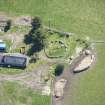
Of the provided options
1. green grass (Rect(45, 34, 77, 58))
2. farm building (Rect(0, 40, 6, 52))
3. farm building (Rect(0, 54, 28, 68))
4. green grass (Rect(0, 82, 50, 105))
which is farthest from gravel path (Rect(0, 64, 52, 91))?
farm building (Rect(0, 40, 6, 52))

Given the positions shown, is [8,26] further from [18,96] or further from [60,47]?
[18,96]

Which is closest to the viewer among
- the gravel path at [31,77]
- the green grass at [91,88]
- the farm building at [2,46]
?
the green grass at [91,88]

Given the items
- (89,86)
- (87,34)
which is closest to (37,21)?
(87,34)

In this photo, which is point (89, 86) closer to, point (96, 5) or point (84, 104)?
point (84, 104)

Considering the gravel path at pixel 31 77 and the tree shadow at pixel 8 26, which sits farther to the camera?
the tree shadow at pixel 8 26

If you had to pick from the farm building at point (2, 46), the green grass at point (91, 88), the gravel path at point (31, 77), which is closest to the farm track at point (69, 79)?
the green grass at point (91, 88)

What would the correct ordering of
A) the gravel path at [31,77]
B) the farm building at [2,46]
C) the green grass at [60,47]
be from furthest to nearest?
Answer: the farm building at [2,46] < the green grass at [60,47] < the gravel path at [31,77]

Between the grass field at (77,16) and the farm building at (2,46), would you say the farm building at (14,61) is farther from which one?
the grass field at (77,16)
